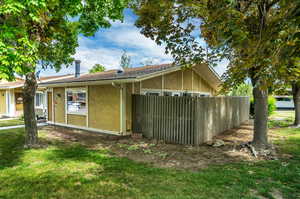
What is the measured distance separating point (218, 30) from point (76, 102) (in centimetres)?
929

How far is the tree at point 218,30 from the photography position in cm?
446

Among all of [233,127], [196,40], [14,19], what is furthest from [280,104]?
[14,19]

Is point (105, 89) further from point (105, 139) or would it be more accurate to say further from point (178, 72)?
point (178, 72)

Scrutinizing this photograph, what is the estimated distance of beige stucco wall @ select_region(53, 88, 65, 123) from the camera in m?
11.9

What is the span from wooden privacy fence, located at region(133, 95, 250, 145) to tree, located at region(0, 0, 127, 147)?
393cm

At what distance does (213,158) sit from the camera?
554 cm

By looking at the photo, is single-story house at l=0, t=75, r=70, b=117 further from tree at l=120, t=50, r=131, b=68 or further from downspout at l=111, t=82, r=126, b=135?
tree at l=120, t=50, r=131, b=68

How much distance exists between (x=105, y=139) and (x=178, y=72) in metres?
6.14

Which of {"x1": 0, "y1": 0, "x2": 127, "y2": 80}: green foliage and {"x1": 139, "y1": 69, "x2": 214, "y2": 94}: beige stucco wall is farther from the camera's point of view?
{"x1": 139, "y1": 69, "x2": 214, "y2": 94}: beige stucco wall

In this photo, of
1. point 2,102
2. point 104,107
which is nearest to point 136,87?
point 104,107

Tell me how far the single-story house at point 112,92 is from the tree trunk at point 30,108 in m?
2.96

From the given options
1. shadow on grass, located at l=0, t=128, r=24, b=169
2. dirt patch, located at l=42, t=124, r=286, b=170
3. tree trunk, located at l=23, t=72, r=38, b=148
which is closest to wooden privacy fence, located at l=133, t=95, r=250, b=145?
dirt patch, located at l=42, t=124, r=286, b=170

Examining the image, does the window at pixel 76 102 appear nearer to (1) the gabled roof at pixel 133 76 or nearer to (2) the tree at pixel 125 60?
(1) the gabled roof at pixel 133 76

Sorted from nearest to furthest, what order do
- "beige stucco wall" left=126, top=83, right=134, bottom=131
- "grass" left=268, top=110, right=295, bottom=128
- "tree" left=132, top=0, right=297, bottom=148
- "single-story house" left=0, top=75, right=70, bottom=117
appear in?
"tree" left=132, top=0, right=297, bottom=148 < "beige stucco wall" left=126, top=83, right=134, bottom=131 < "grass" left=268, top=110, right=295, bottom=128 < "single-story house" left=0, top=75, right=70, bottom=117
